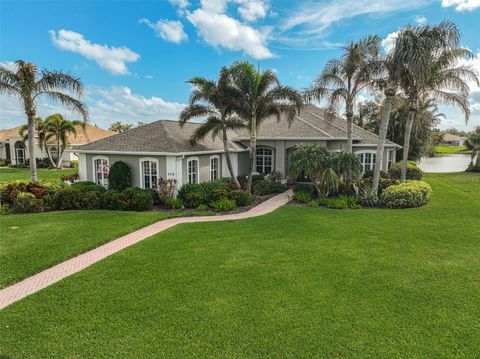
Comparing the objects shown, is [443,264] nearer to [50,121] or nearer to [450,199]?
[450,199]

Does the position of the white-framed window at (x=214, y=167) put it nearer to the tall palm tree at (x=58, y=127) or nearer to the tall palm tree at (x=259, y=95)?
the tall palm tree at (x=259, y=95)

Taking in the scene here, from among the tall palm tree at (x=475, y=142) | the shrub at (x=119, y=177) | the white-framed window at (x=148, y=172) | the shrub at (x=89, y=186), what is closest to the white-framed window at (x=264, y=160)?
the white-framed window at (x=148, y=172)

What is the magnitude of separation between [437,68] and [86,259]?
735 inches

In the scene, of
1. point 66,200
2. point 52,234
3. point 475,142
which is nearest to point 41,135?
point 66,200

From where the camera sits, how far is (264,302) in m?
A: 6.46

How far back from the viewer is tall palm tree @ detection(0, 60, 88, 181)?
15805 millimetres

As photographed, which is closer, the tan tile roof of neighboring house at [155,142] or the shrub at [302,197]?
the shrub at [302,197]

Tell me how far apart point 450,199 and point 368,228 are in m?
9.13

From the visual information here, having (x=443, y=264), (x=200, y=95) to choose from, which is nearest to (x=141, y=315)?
(x=443, y=264)

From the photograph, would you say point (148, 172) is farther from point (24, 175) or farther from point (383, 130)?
point (24, 175)

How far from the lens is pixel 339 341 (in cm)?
526

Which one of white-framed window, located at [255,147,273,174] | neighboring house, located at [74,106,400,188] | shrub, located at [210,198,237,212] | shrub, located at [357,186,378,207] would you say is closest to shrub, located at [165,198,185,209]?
neighboring house, located at [74,106,400,188]

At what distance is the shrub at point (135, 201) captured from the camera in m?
15.1

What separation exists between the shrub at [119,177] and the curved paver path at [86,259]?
5112mm
